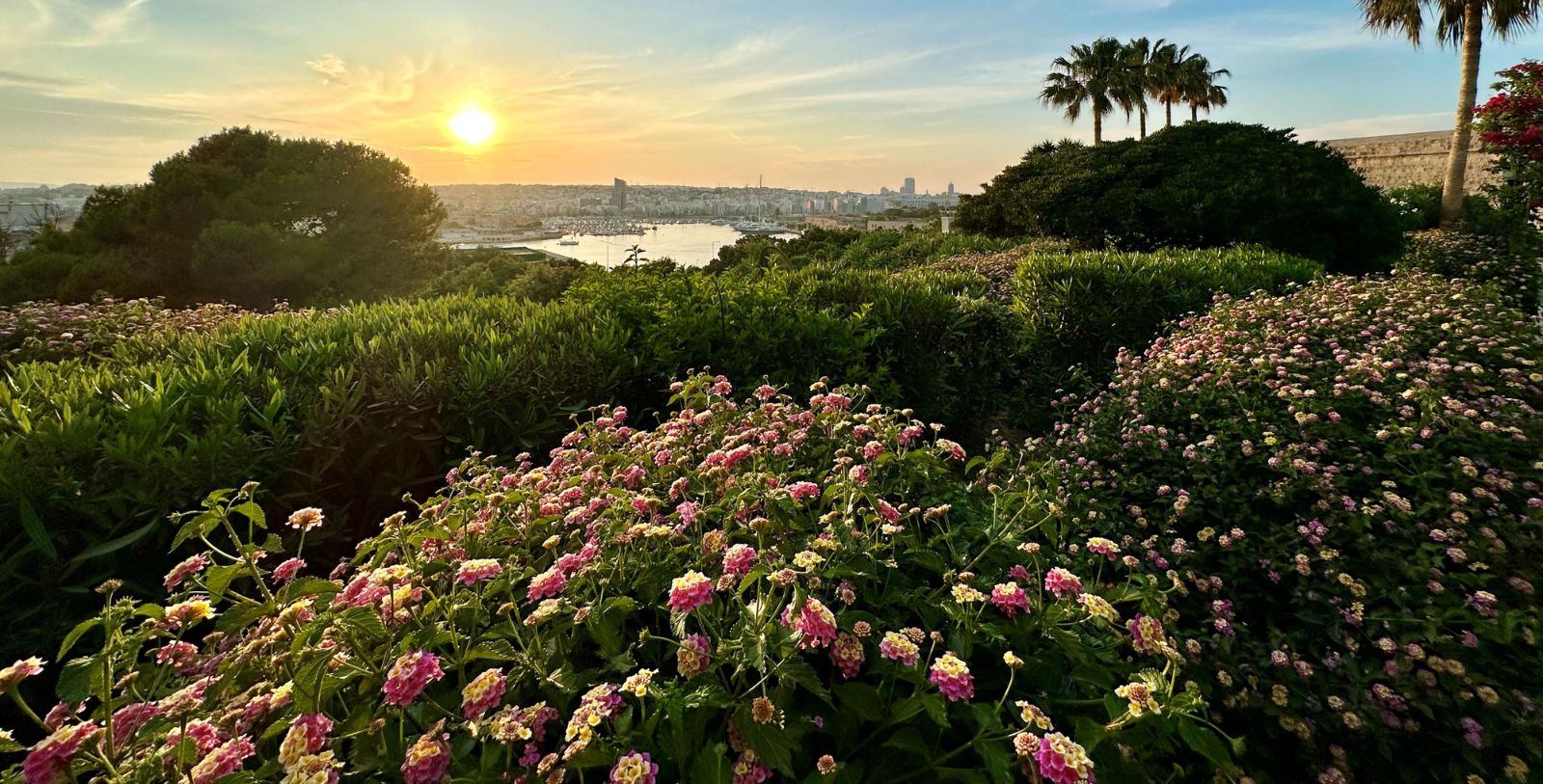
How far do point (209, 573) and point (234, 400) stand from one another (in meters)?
1.97

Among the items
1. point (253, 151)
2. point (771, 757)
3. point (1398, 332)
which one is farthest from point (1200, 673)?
point (253, 151)

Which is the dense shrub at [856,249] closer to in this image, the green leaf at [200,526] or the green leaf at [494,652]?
the green leaf at [200,526]

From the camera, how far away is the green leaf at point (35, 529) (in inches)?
91.5

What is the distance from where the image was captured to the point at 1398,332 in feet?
15.8

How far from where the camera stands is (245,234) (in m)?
18.7

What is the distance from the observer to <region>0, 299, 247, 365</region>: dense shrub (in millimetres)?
5512

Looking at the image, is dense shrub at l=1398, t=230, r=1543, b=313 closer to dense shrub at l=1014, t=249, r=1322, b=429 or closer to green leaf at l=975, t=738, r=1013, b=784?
dense shrub at l=1014, t=249, r=1322, b=429

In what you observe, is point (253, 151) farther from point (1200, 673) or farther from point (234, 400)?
point (1200, 673)

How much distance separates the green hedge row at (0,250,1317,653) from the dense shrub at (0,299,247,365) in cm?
197

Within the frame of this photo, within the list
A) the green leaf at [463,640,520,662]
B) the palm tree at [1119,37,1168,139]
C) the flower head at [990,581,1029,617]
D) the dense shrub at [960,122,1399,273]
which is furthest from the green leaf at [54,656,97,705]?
the palm tree at [1119,37,1168,139]

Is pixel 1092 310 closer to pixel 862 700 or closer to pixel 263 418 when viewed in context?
pixel 862 700

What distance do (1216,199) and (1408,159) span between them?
28.2 meters

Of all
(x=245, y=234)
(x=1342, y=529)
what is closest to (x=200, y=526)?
(x=1342, y=529)

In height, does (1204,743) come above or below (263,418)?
below
